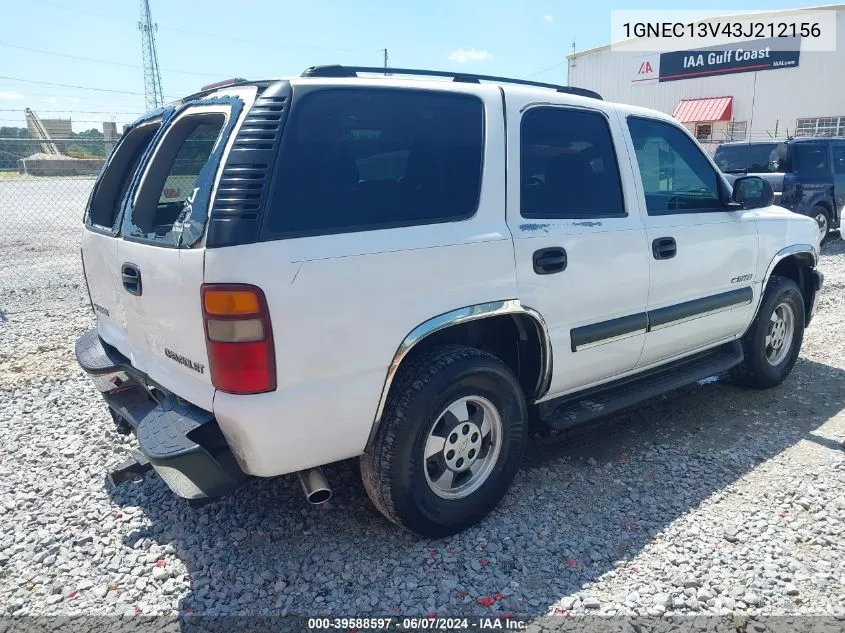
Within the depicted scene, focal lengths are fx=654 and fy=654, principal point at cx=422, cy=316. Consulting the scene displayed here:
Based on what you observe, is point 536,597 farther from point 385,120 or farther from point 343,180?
point 385,120

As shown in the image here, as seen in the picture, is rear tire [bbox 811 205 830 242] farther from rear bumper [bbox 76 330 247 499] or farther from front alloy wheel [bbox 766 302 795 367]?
rear bumper [bbox 76 330 247 499]

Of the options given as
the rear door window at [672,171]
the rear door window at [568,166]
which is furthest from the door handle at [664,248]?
the rear door window at [568,166]

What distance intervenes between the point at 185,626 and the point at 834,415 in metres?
4.28

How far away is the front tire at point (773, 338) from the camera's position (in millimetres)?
4781

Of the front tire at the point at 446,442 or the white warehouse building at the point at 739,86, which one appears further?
the white warehouse building at the point at 739,86

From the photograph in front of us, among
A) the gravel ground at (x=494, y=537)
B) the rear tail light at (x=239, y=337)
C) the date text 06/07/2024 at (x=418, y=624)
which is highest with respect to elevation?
the rear tail light at (x=239, y=337)

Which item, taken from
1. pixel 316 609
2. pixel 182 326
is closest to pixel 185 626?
pixel 316 609

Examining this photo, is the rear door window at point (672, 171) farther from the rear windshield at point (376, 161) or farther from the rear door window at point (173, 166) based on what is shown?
the rear door window at point (173, 166)

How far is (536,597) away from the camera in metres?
2.73

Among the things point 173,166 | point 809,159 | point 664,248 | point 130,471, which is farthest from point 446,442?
point 809,159

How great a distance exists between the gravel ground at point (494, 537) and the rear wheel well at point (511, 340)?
0.65m

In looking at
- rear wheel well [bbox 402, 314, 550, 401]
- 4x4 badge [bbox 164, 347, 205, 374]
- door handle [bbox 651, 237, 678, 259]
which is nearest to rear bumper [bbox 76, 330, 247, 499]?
4x4 badge [bbox 164, 347, 205, 374]

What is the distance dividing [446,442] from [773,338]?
3.25m

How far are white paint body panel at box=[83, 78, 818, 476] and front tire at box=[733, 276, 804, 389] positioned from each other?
3.98 ft
